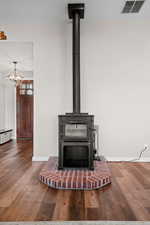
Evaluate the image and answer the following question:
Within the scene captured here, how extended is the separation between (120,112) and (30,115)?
443 cm

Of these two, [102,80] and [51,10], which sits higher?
[51,10]

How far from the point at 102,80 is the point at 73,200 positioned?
2.44 metres

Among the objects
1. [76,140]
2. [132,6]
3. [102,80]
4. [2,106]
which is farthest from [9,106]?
[132,6]

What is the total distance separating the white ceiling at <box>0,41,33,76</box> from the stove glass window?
2.39m

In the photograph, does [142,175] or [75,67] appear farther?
[75,67]

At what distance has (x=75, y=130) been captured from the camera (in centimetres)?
319

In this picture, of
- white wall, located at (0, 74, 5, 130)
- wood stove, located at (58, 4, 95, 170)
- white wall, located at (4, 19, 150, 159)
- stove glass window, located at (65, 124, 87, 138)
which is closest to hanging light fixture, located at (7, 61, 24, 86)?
white wall, located at (0, 74, 5, 130)

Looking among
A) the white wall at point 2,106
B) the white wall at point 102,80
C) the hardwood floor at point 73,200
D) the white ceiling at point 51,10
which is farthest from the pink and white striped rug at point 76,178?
the white wall at point 2,106

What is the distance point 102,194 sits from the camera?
2.35m

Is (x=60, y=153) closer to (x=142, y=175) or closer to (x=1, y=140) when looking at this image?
(x=142, y=175)

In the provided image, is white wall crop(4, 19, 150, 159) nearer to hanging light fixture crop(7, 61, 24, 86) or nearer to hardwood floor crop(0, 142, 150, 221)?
hardwood floor crop(0, 142, 150, 221)

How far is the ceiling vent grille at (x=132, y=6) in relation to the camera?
3366 millimetres

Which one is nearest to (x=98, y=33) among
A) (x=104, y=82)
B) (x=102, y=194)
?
(x=104, y=82)

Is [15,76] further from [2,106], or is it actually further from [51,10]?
[51,10]
